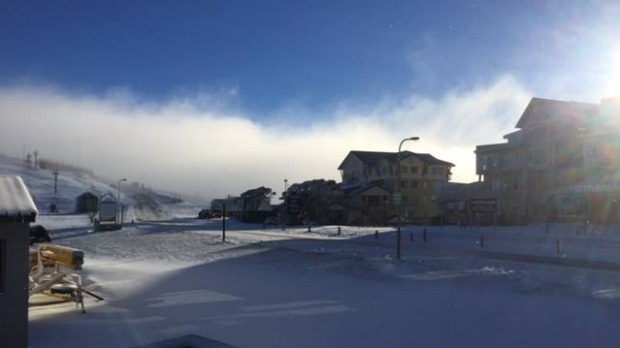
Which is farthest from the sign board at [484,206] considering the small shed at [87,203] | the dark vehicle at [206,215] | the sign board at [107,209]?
the small shed at [87,203]

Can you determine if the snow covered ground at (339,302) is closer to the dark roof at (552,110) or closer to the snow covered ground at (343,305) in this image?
the snow covered ground at (343,305)

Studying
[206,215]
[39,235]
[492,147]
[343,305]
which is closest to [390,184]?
[492,147]

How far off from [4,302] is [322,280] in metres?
11.2

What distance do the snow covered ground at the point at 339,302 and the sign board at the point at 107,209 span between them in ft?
104

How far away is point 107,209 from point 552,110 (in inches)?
1726

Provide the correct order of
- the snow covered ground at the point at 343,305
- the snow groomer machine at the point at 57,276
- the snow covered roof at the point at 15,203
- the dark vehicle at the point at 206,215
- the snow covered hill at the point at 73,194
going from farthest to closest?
the snow covered hill at the point at 73,194
the dark vehicle at the point at 206,215
the snow groomer machine at the point at 57,276
the snow covered ground at the point at 343,305
the snow covered roof at the point at 15,203

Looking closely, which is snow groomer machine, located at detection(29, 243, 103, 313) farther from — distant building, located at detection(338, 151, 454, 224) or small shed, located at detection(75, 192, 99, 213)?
small shed, located at detection(75, 192, 99, 213)

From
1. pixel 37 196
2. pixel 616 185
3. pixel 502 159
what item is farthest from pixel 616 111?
pixel 37 196

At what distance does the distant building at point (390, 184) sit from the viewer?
79350mm

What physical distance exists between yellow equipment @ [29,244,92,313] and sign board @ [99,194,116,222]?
41765 millimetres

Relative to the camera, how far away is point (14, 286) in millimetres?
9367

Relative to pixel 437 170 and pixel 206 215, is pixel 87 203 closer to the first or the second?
pixel 206 215

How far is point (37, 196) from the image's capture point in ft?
429

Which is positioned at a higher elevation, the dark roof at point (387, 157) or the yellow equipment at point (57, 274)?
the dark roof at point (387, 157)
